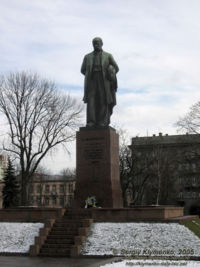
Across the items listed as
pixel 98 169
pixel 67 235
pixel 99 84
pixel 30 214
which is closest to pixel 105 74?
pixel 99 84

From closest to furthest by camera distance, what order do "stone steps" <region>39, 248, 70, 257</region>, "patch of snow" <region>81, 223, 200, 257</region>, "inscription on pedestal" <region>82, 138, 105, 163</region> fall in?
"patch of snow" <region>81, 223, 200, 257</region>, "stone steps" <region>39, 248, 70, 257</region>, "inscription on pedestal" <region>82, 138, 105, 163</region>

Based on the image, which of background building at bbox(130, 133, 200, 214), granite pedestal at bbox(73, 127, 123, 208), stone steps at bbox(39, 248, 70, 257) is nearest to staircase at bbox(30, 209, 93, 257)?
stone steps at bbox(39, 248, 70, 257)

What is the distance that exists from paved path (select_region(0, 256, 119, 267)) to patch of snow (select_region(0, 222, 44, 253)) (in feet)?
3.48

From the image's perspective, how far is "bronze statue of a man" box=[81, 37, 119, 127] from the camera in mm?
19562

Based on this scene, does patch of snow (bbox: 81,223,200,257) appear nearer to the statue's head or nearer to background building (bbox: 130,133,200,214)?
the statue's head

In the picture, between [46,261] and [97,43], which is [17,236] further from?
[97,43]

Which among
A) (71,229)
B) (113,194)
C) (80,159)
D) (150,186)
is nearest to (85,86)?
(80,159)

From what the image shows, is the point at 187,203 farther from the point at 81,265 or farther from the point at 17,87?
the point at 81,265

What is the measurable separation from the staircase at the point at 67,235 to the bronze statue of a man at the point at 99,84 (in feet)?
16.4

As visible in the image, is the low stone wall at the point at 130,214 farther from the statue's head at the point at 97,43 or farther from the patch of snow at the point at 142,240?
the statue's head at the point at 97,43

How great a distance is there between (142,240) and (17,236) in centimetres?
484

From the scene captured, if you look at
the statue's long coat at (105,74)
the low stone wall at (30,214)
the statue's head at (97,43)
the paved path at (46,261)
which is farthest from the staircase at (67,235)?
the statue's head at (97,43)

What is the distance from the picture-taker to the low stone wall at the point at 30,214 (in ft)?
54.3

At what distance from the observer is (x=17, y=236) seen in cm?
1541
